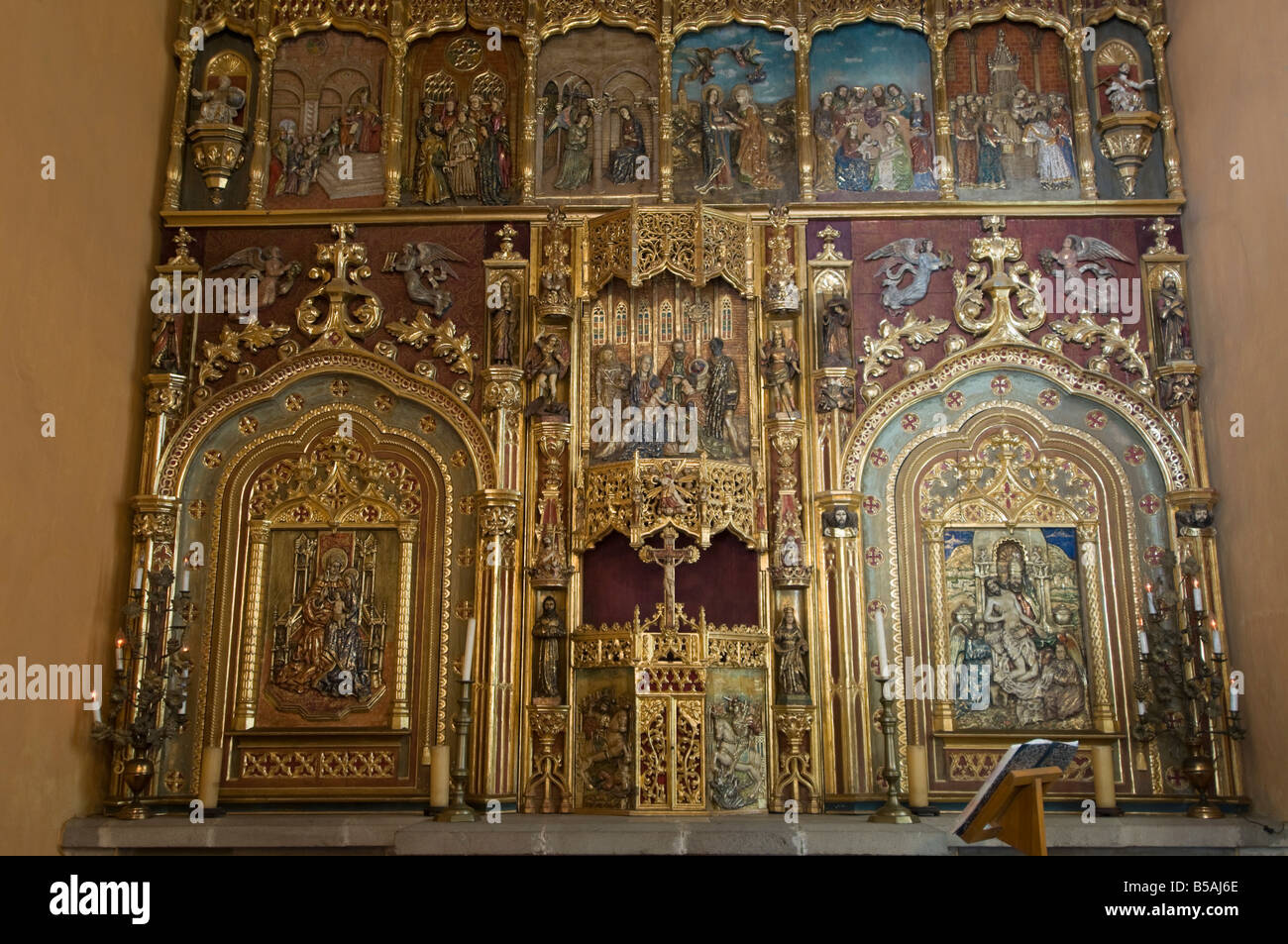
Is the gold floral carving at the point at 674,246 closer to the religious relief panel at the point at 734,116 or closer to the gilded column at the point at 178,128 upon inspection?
the religious relief panel at the point at 734,116

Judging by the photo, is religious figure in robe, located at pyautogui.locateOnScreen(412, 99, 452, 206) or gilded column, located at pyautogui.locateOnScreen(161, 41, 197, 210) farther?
religious figure in robe, located at pyautogui.locateOnScreen(412, 99, 452, 206)

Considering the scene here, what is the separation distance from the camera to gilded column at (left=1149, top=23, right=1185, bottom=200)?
466 inches

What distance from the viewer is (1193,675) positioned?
10461 mm

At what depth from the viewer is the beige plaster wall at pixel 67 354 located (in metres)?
9.29

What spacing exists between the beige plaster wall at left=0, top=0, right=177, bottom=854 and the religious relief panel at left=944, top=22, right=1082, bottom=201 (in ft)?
27.1

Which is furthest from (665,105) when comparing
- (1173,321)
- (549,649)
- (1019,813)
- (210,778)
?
(1019,813)

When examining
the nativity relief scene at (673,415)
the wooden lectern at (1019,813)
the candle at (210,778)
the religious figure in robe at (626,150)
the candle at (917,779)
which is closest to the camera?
the wooden lectern at (1019,813)

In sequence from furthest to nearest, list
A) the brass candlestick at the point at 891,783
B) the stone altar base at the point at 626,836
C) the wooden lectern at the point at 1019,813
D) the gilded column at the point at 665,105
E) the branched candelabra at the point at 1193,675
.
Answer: the gilded column at the point at 665,105, the branched candelabra at the point at 1193,675, the brass candlestick at the point at 891,783, the stone altar base at the point at 626,836, the wooden lectern at the point at 1019,813

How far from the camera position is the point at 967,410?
38.3ft

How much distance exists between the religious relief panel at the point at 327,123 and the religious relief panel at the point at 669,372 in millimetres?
2890

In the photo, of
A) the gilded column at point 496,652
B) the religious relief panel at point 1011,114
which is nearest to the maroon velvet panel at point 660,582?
the gilded column at point 496,652

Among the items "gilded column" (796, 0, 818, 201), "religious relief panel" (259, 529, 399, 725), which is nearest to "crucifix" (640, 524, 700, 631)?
"religious relief panel" (259, 529, 399, 725)

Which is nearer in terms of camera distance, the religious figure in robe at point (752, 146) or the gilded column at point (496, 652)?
the gilded column at point (496, 652)

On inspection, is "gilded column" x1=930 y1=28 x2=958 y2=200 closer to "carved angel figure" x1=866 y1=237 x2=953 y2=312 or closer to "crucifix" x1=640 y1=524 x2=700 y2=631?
"carved angel figure" x1=866 y1=237 x2=953 y2=312
